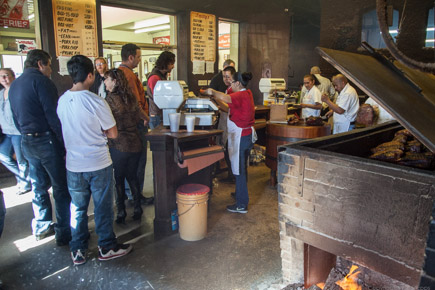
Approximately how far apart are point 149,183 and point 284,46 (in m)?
5.35

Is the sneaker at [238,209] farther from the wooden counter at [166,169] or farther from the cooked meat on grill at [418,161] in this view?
the cooked meat on grill at [418,161]

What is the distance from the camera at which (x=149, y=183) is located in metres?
5.34

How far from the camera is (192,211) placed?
336cm

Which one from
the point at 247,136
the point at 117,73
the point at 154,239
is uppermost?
the point at 117,73

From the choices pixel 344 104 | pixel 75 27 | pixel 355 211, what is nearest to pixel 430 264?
pixel 355 211

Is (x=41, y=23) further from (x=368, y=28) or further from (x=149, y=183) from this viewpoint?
(x=368, y=28)

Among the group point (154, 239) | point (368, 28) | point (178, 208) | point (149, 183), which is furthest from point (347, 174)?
point (368, 28)

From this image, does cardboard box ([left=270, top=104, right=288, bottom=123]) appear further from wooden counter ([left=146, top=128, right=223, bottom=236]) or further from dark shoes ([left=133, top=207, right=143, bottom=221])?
dark shoes ([left=133, top=207, right=143, bottom=221])

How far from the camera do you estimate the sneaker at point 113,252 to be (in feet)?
9.93

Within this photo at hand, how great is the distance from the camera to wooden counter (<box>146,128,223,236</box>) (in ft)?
11.0

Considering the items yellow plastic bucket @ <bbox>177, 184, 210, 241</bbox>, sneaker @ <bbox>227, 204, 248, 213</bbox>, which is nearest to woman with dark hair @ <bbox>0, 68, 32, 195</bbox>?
yellow plastic bucket @ <bbox>177, 184, 210, 241</bbox>

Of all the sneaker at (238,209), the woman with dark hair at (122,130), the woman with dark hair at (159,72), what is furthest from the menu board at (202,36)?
the sneaker at (238,209)

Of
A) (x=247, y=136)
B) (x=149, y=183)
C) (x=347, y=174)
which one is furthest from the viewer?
(x=149, y=183)

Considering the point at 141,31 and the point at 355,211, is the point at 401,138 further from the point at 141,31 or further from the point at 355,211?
the point at 141,31
